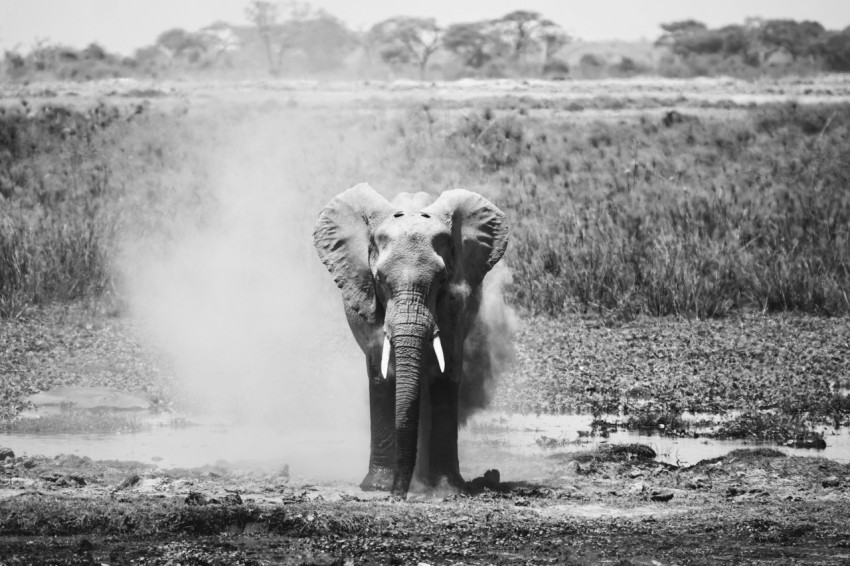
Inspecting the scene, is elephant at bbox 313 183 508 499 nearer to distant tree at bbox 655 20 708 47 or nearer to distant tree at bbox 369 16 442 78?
distant tree at bbox 369 16 442 78

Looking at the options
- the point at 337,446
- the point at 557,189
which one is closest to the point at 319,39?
the point at 557,189

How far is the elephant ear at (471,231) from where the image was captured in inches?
473

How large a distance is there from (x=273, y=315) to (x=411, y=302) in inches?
401

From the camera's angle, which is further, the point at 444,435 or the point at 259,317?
the point at 259,317

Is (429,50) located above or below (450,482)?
above

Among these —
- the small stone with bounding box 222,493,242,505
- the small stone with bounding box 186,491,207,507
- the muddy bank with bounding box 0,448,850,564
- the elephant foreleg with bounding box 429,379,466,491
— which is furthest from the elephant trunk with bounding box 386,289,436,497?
the small stone with bounding box 186,491,207,507

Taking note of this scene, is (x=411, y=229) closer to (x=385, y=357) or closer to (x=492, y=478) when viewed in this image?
(x=385, y=357)

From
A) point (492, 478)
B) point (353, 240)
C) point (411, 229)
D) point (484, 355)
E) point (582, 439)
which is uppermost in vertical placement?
point (411, 229)

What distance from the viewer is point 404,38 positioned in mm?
67375

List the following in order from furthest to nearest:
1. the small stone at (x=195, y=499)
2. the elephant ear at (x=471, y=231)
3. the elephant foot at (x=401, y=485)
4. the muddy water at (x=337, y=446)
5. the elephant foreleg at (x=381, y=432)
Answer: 1. the muddy water at (x=337, y=446)
2. the elephant ear at (x=471, y=231)
3. the elephant foreleg at (x=381, y=432)
4. the elephant foot at (x=401, y=485)
5. the small stone at (x=195, y=499)

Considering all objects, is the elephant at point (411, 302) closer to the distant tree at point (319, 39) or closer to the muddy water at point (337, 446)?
the muddy water at point (337, 446)

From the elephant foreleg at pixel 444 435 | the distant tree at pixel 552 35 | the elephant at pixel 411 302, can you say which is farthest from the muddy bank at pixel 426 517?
the distant tree at pixel 552 35

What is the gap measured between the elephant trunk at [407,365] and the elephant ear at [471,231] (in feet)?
3.25

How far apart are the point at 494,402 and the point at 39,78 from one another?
36808mm
